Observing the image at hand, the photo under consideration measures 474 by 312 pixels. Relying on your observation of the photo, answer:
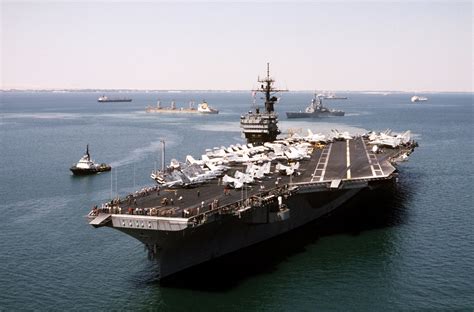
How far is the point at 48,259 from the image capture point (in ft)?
113

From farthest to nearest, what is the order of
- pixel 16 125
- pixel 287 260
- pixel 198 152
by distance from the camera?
pixel 16 125
pixel 198 152
pixel 287 260

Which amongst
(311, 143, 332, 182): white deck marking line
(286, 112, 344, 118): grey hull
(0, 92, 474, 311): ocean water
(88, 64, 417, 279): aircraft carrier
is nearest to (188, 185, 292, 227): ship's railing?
(88, 64, 417, 279): aircraft carrier

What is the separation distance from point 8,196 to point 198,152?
34.8 metres

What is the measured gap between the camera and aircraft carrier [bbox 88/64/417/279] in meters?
30.1

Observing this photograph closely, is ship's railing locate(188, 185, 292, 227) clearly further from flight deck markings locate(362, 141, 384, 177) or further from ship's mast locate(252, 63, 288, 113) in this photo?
ship's mast locate(252, 63, 288, 113)

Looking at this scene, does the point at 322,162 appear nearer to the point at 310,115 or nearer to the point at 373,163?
the point at 373,163

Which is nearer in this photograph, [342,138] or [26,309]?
[26,309]

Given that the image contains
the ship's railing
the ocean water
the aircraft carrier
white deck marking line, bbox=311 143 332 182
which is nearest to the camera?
the ocean water

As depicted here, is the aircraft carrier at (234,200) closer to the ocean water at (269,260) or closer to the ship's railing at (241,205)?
the ship's railing at (241,205)

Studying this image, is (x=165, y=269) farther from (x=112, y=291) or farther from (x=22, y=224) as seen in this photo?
(x=22, y=224)

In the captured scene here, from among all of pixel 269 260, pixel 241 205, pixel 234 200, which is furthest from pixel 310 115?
pixel 241 205

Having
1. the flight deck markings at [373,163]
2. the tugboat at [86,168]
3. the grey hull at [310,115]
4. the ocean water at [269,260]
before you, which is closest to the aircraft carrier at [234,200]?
the flight deck markings at [373,163]

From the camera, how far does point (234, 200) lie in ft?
115

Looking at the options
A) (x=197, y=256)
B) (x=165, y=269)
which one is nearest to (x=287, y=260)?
(x=197, y=256)
